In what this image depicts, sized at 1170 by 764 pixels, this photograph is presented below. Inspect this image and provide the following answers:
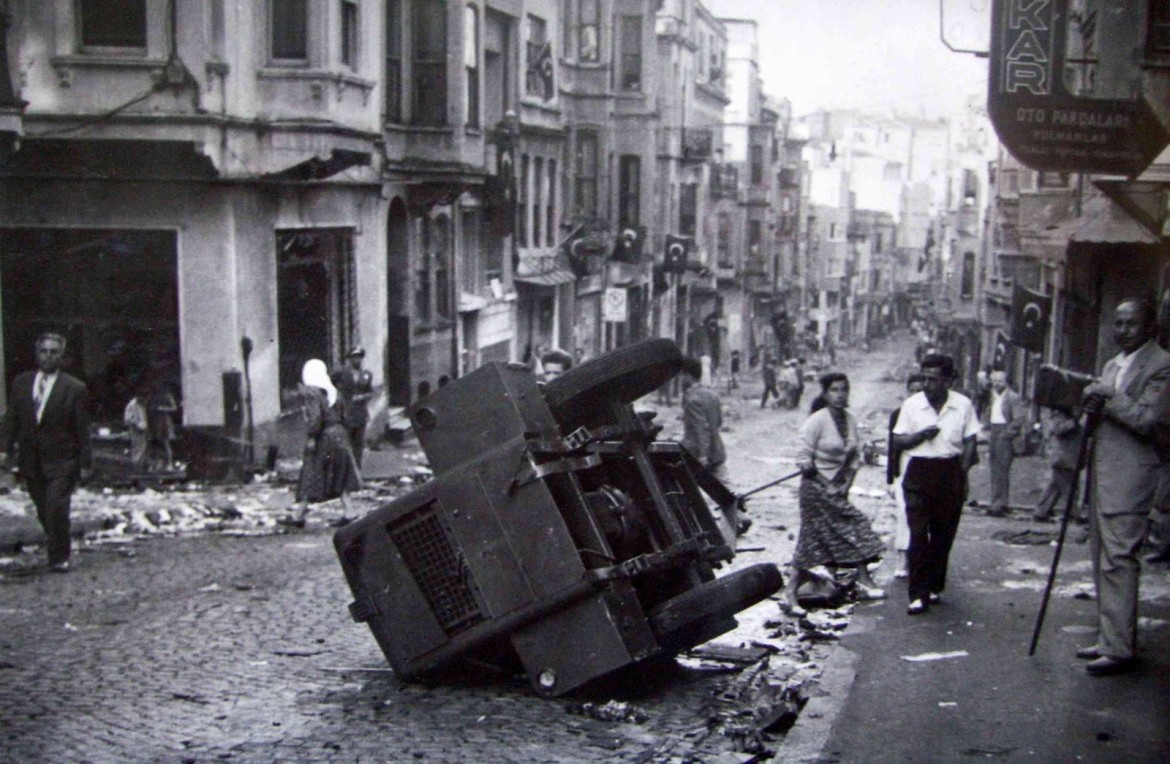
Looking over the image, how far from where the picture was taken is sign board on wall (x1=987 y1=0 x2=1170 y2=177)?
11.2 meters

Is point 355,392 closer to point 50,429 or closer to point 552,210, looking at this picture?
point 50,429

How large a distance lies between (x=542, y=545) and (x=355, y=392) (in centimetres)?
1039

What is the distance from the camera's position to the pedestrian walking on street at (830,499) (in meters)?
9.65

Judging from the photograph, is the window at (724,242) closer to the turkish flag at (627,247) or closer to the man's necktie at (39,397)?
the turkish flag at (627,247)

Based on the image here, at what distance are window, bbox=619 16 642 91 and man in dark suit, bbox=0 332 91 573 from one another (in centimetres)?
3296

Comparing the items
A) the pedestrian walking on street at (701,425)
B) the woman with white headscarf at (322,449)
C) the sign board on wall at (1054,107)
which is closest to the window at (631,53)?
the sign board on wall at (1054,107)

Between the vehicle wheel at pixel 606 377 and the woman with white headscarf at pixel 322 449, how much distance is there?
6.84 metres

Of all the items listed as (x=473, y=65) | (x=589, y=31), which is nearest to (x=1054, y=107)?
(x=473, y=65)

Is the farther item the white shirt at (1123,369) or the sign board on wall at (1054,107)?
the sign board on wall at (1054,107)

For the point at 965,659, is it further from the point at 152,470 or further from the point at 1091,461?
the point at 152,470

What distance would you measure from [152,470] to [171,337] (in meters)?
1.78

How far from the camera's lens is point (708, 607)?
6766 mm

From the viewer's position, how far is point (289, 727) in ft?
21.6

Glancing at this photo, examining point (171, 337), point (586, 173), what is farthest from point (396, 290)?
point (586, 173)
